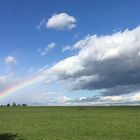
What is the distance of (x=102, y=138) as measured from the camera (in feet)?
129

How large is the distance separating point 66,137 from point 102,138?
3875mm

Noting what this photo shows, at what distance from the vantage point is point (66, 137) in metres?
40.4

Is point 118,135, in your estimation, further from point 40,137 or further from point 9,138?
point 9,138

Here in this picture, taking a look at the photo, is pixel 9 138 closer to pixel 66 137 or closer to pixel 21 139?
pixel 21 139

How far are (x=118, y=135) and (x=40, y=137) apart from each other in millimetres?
8507

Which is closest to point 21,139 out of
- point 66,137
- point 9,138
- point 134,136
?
point 9,138

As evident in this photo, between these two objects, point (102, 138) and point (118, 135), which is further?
point (118, 135)

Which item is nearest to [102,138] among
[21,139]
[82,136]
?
[82,136]

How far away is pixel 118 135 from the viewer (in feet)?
137

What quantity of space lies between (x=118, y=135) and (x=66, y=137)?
586 centimetres

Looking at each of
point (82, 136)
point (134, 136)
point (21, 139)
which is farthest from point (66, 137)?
point (134, 136)

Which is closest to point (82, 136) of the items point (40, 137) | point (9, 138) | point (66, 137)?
point (66, 137)

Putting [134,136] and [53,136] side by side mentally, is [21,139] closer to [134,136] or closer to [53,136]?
[53,136]

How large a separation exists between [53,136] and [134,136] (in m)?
8.69
